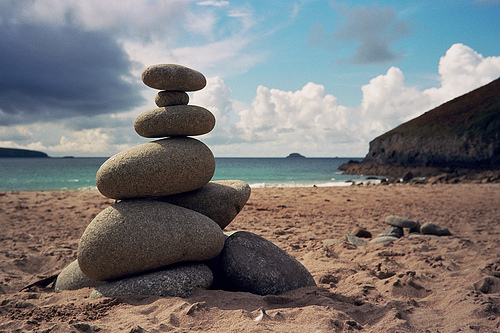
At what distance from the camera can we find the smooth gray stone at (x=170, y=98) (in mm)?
5714

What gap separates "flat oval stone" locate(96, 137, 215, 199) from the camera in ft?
16.4

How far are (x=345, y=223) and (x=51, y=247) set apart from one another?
822 centimetres

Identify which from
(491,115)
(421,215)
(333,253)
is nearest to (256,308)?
(333,253)

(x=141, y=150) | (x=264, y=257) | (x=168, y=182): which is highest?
(x=141, y=150)

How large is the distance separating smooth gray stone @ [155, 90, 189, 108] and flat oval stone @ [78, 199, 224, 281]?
182 cm

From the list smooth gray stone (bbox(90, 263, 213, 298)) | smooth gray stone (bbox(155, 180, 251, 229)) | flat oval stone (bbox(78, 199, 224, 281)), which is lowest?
smooth gray stone (bbox(90, 263, 213, 298))

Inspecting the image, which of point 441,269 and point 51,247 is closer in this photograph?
point 441,269

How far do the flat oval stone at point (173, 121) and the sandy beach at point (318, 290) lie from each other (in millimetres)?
2570

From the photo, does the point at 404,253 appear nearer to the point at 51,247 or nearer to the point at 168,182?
the point at 168,182

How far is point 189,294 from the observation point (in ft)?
14.7

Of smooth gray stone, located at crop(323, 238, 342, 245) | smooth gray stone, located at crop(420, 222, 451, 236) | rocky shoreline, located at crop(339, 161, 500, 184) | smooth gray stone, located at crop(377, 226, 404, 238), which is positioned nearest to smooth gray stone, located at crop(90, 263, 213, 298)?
smooth gray stone, located at crop(323, 238, 342, 245)

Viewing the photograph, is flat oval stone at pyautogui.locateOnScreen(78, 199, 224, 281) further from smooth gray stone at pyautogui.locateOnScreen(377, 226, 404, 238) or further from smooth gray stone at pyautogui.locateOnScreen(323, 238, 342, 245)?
smooth gray stone at pyautogui.locateOnScreen(377, 226, 404, 238)

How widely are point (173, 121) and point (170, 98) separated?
516 millimetres

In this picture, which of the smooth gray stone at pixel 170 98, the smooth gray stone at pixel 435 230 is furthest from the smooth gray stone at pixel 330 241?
the smooth gray stone at pixel 170 98
